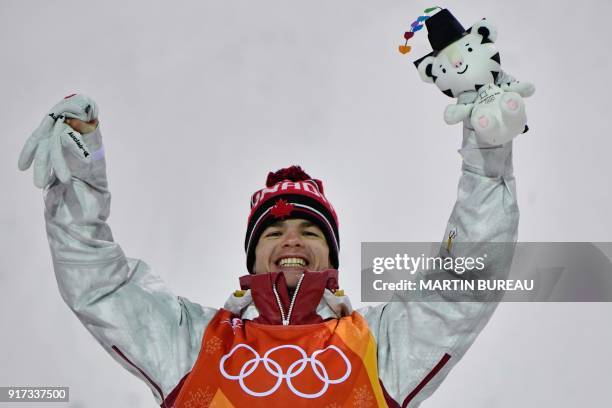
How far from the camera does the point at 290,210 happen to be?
6.71 ft

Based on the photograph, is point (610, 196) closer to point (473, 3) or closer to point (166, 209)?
point (473, 3)

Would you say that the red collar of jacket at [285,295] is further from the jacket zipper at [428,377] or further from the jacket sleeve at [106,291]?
the jacket zipper at [428,377]

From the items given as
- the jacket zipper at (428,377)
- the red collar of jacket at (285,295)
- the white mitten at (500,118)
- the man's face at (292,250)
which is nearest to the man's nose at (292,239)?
the man's face at (292,250)

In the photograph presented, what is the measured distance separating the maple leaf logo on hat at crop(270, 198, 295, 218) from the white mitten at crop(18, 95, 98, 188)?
1.50 feet

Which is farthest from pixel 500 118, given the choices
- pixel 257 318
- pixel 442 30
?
pixel 257 318

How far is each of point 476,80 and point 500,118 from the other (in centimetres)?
13

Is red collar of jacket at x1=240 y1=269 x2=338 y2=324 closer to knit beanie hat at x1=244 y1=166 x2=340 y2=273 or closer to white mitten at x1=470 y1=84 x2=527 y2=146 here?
knit beanie hat at x1=244 y1=166 x2=340 y2=273

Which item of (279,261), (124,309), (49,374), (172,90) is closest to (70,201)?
(124,309)

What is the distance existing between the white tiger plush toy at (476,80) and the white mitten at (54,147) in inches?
26.9

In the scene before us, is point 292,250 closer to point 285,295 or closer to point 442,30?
point 285,295

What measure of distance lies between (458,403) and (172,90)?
4.40 ft

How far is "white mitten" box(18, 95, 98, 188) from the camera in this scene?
172 centimetres

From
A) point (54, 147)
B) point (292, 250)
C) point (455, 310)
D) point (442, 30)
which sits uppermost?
point (442, 30)

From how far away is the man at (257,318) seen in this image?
1720mm
